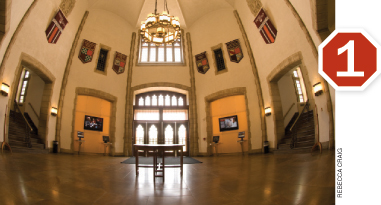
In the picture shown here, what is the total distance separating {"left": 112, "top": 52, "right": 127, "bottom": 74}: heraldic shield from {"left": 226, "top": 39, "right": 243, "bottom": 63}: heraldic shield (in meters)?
6.31

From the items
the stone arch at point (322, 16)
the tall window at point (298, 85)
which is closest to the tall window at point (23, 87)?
the stone arch at point (322, 16)

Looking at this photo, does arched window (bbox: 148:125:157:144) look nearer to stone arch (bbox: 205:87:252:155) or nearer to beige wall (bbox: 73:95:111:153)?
beige wall (bbox: 73:95:111:153)

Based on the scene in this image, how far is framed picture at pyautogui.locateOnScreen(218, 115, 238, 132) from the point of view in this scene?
1425 centimetres

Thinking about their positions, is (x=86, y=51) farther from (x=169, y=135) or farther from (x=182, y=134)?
(x=182, y=134)

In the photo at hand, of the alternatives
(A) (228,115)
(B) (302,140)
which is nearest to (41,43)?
(A) (228,115)

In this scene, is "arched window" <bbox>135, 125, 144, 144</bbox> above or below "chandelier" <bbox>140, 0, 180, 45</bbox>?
below

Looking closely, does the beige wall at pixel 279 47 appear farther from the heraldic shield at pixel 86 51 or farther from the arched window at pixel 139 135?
the heraldic shield at pixel 86 51

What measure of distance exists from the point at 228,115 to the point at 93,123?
765cm

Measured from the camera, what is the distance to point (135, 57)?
51.6 ft

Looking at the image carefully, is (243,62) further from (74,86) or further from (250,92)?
(74,86)

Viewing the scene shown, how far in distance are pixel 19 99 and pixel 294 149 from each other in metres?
15.1

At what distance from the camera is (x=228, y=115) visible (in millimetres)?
Answer: 14625

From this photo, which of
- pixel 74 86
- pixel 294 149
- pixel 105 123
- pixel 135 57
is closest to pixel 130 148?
pixel 105 123

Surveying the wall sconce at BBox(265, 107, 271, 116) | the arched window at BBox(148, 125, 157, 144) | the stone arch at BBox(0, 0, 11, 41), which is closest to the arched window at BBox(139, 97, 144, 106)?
the arched window at BBox(148, 125, 157, 144)
